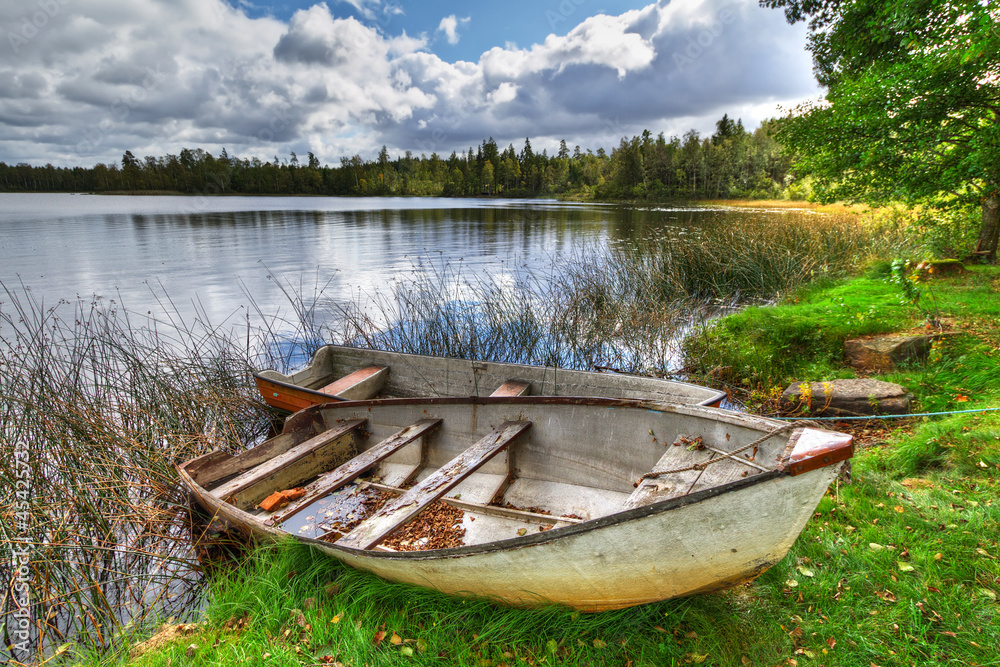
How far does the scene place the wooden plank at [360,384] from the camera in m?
5.56

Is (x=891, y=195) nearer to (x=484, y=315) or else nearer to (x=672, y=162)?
(x=484, y=315)

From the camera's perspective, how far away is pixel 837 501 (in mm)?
3275

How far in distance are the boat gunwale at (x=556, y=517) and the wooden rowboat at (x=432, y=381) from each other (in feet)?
3.47

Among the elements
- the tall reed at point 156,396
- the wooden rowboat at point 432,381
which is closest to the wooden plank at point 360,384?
the wooden rowboat at point 432,381

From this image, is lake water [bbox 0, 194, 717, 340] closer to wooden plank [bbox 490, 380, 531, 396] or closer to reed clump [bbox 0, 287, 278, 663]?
reed clump [bbox 0, 287, 278, 663]

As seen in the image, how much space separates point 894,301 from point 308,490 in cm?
765

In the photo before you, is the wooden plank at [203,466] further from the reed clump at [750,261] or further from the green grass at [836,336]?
the reed clump at [750,261]

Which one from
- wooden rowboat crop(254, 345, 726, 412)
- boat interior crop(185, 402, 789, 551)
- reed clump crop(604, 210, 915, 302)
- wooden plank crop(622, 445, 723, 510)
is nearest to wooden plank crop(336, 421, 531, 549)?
boat interior crop(185, 402, 789, 551)

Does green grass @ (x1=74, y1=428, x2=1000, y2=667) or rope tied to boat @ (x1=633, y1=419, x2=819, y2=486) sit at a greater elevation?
rope tied to boat @ (x1=633, y1=419, x2=819, y2=486)

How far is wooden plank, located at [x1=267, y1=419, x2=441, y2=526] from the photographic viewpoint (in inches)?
136

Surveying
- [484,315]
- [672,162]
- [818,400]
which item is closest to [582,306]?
[484,315]

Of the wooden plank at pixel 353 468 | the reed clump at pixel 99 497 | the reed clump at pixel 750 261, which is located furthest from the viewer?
the reed clump at pixel 750 261

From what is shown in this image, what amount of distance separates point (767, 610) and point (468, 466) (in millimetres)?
1800

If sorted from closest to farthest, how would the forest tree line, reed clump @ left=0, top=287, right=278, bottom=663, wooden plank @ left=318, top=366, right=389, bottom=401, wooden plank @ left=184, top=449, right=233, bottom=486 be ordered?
reed clump @ left=0, top=287, right=278, bottom=663 → wooden plank @ left=184, top=449, right=233, bottom=486 → wooden plank @ left=318, top=366, right=389, bottom=401 → the forest tree line
